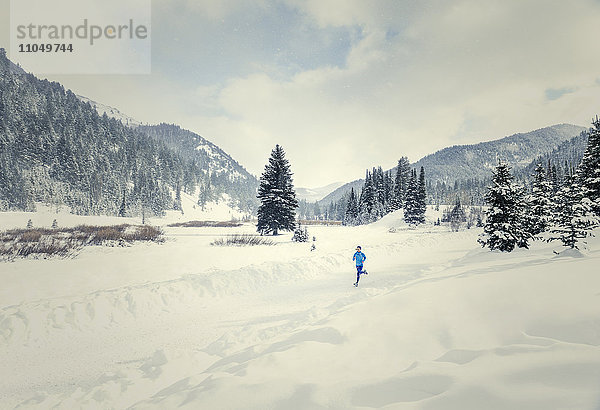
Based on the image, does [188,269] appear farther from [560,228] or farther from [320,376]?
[560,228]

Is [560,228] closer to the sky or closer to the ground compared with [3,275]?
closer to the sky

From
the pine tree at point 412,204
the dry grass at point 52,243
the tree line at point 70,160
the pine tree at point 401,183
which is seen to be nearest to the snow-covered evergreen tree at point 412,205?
the pine tree at point 412,204

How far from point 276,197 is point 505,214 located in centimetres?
2006

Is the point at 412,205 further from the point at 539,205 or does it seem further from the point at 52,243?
the point at 52,243

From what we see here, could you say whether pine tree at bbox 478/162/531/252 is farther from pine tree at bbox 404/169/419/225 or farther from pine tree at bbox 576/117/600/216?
pine tree at bbox 404/169/419/225

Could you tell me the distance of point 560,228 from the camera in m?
11.1

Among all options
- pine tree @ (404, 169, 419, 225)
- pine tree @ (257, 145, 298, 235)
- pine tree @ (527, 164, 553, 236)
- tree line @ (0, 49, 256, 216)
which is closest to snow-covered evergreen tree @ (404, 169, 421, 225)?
pine tree @ (404, 169, 419, 225)

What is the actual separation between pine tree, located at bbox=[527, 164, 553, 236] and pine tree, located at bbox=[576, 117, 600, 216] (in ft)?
7.08

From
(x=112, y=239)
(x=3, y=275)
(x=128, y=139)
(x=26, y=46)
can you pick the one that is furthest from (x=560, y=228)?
(x=128, y=139)

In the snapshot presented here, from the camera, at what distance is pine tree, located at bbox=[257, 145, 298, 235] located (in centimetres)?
2784

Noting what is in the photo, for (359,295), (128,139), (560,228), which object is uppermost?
(128,139)

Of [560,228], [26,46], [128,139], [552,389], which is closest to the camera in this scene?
[552,389]

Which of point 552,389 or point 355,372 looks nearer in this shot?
point 552,389

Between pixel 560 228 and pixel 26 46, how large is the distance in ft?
109
